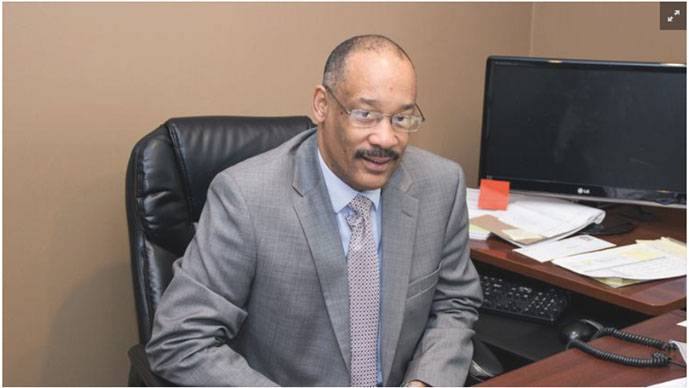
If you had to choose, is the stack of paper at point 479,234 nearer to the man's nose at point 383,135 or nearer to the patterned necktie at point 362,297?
the patterned necktie at point 362,297

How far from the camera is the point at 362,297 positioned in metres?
1.57

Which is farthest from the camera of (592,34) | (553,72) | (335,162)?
(592,34)

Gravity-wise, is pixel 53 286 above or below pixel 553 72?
below

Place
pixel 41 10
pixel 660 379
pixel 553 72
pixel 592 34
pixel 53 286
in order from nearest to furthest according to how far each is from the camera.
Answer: pixel 660 379
pixel 41 10
pixel 53 286
pixel 553 72
pixel 592 34

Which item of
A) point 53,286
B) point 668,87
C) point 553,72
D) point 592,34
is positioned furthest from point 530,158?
point 53,286

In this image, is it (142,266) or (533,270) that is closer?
(142,266)

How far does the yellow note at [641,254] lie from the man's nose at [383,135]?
2.91ft

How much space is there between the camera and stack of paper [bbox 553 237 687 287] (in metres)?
1.88

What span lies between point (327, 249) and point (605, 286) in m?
0.73

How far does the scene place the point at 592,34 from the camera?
2.76 meters

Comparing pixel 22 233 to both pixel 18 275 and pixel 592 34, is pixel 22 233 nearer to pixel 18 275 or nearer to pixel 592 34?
pixel 18 275

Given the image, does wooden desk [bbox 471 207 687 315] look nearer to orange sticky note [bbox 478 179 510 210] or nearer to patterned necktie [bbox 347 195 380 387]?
orange sticky note [bbox 478 179 510 210]

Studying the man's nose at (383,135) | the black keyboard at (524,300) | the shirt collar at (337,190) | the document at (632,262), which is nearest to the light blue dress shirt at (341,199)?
the shirt collar at (337,190)

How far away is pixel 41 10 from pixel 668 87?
1.67 m
